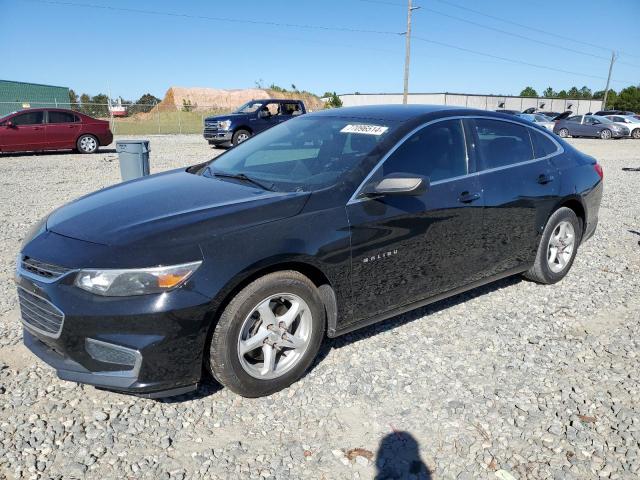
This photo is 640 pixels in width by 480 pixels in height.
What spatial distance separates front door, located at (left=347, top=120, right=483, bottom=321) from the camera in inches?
127

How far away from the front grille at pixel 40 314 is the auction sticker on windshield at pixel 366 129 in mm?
2276

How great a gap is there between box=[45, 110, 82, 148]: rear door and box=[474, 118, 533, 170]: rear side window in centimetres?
1549

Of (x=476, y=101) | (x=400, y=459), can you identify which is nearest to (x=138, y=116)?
(x=400, y=459)

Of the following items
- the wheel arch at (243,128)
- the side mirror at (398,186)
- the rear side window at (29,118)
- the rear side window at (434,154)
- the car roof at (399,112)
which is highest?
the car roof at (399,112)

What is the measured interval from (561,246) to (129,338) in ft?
13.1

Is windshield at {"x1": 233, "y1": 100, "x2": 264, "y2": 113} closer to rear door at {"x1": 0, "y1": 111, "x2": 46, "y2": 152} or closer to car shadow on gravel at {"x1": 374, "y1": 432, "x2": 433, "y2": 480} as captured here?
rear door at {"x1": 0, "y1": 111, "x2": 46, "y2": 152}

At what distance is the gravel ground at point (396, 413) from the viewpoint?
2475 millimetres

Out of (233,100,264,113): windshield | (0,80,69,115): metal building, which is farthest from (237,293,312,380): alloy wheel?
(0,80,69,115): metal building

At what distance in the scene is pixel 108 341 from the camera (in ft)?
8.25

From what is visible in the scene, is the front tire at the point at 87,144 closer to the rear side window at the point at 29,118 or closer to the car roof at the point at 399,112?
the rear side window at the point at 29,118

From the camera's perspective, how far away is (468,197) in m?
3.77

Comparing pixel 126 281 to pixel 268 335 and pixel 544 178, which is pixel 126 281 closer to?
pixel 268 335

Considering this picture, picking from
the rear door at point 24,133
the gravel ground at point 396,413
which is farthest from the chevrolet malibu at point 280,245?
the rear door at point 24,133

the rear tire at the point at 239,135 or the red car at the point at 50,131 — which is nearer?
the red car at the point at 50,131
